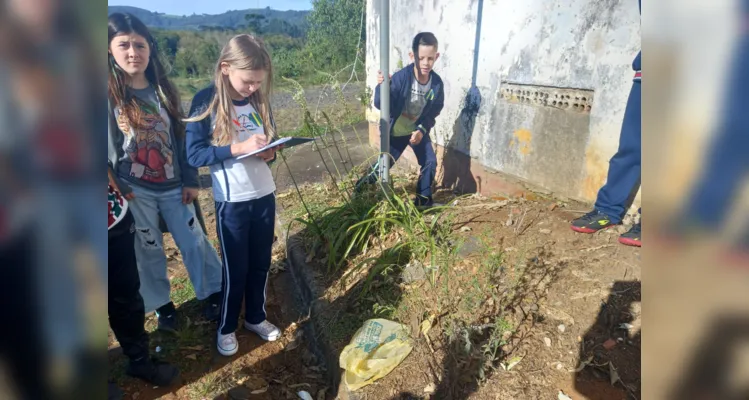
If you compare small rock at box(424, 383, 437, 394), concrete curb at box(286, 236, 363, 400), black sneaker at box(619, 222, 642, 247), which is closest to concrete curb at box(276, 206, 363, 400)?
concrete curb at box(286, 236, 363, 400)

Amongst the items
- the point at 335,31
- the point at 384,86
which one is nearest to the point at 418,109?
the point at 384,86

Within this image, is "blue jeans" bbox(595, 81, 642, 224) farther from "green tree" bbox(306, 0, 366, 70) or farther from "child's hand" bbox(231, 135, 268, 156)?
"green tree" bbox(306, 0, 366, 70)

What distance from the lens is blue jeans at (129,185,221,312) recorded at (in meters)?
2.36

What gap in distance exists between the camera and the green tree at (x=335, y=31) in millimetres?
6055

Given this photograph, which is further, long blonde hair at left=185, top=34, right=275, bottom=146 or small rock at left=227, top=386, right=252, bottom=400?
small rock at left=227, top=386, right=252, bottom=400

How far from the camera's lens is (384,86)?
3.33 metres

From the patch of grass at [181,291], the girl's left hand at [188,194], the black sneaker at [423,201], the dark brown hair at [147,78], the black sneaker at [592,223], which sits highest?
the dark brown hair at [147,78]

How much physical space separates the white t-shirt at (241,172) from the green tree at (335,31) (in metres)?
Result: 3.37

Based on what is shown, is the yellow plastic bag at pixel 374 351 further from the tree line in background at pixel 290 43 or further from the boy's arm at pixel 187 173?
the tree line in background at pixel 290 43

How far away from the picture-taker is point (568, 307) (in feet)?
7.86

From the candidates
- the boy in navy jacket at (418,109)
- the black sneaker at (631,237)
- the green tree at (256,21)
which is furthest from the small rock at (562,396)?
the green tree at (256,21)

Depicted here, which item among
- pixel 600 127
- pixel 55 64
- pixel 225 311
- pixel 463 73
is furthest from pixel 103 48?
pixel 463 73

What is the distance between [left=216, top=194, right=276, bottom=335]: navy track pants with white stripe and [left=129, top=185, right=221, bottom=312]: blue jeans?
0.34 m

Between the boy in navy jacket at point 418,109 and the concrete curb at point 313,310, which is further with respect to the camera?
the boy in navy jacket at point 418,109
